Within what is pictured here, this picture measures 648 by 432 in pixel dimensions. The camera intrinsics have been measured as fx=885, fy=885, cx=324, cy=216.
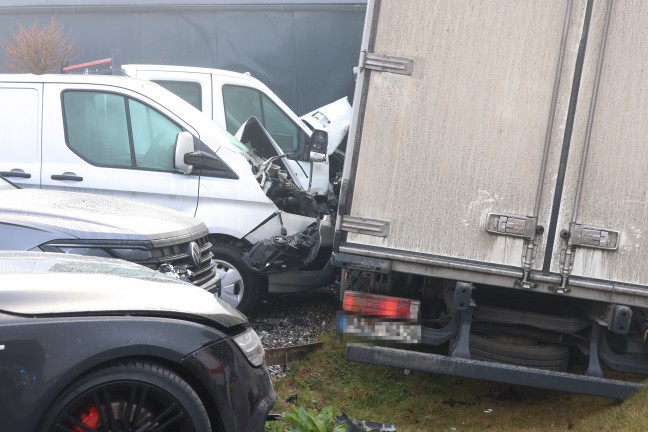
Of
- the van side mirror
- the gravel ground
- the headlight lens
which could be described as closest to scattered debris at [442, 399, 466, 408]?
the gravel ground

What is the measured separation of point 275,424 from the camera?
493 centimetres

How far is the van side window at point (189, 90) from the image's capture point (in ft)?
32.6

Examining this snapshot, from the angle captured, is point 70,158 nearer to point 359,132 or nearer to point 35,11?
point 359,132

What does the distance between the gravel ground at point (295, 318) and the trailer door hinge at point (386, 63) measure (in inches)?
91.8

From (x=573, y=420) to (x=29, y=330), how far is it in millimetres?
3870

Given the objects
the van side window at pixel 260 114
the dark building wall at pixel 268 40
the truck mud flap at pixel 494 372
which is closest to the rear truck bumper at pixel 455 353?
the truck mud flap at pixel 494 372

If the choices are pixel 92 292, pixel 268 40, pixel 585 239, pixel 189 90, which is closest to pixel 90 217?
pixel 92 292

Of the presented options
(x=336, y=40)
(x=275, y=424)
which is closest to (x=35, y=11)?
(x=336, y=40)

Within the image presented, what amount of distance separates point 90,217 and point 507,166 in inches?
104

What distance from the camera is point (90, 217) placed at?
5500 mm

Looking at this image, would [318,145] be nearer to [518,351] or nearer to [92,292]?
[518,351]

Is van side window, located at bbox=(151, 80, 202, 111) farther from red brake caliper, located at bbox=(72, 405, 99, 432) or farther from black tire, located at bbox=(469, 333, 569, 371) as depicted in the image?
red brake caliper, located at bbox=(72, 405, 99, 432)

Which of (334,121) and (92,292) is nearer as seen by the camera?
(92,292)

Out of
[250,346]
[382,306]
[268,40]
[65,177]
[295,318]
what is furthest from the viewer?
[268,40]
